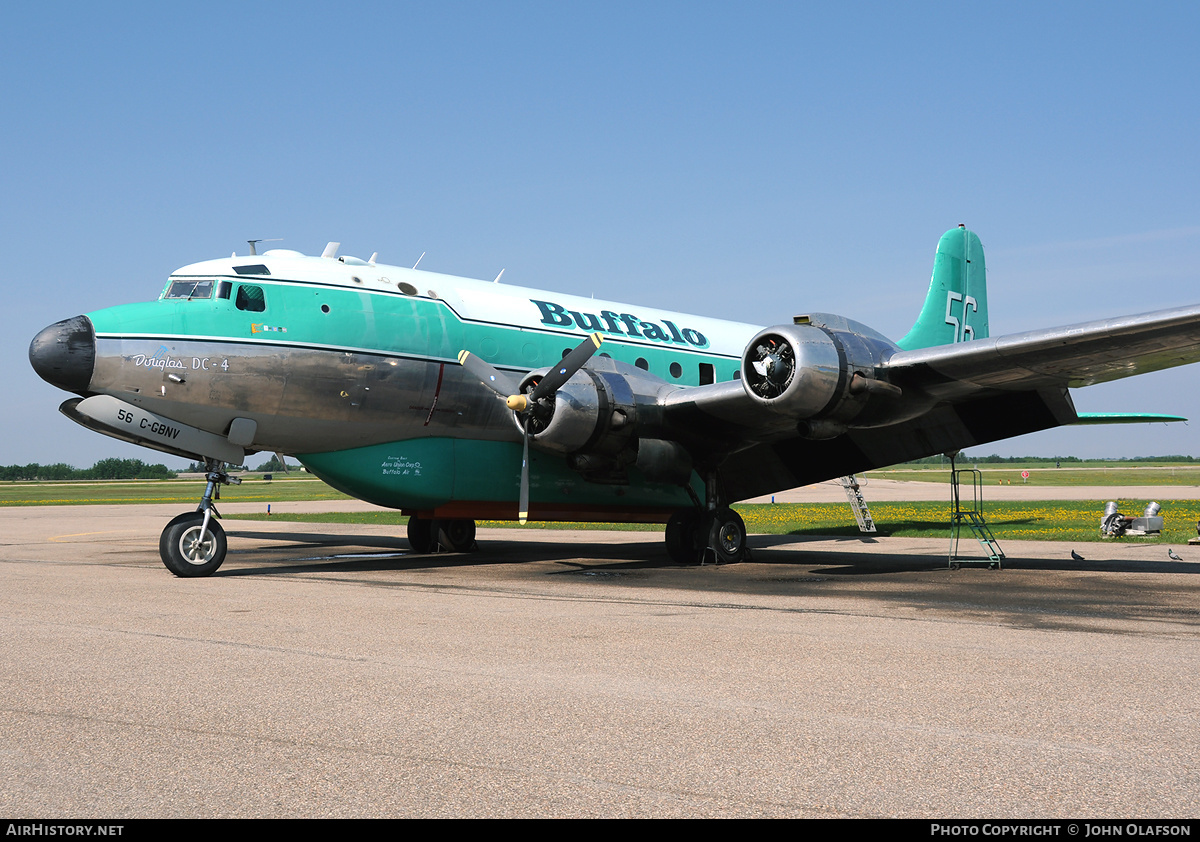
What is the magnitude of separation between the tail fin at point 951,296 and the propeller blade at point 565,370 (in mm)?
8136

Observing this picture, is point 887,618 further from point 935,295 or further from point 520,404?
point 935,295

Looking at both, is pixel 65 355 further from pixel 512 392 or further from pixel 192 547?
pixel 512 392

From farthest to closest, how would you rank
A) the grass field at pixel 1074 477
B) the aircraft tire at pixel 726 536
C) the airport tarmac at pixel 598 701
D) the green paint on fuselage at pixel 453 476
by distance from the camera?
the grass field at pixel 1074 477 → the aircraft tire at pixel 726 536 → the green paint on fuselage at pixel 453 476 → the airport tarmac at pixel 598 701

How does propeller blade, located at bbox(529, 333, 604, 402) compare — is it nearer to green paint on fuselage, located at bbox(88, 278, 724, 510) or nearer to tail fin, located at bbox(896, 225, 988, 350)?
green paint on fuselage, located at bbox(88, 278, 724, 510)

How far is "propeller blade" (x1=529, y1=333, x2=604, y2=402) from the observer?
15.5m

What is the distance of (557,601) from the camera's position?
37.4 ft

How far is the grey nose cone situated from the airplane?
30 mm

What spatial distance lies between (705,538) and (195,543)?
28.0ft

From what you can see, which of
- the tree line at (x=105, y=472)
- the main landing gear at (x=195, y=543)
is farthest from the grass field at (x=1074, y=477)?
the tree line at (x=105, y=472)

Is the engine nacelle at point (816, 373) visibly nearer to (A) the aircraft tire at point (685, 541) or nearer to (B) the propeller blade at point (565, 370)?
(B) the propeller blade at point (565, 370)

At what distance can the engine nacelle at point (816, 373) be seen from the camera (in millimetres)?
13930
